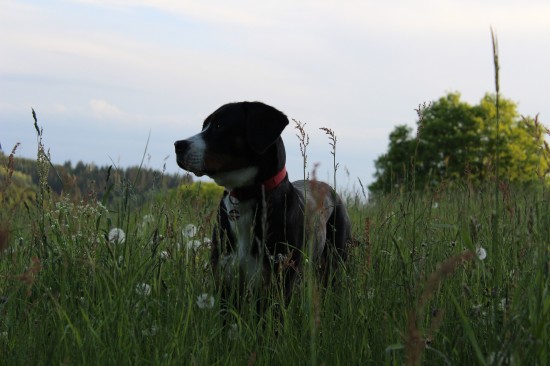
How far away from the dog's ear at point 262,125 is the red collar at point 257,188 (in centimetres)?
23

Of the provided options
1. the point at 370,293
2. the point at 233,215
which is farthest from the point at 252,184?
the point at 370,293

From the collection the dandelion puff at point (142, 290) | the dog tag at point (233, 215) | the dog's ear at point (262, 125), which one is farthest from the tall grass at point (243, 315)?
the dog's ear at point (262, 125)

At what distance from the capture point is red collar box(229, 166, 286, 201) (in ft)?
16.1

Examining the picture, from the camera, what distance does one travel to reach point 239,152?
16.5 feet

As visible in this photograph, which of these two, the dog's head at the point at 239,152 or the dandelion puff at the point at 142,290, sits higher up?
the dog's head at the point at 239,152

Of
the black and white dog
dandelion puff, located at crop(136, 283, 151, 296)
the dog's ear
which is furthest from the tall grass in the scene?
the dog's ear

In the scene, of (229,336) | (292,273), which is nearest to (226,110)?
(292,273)

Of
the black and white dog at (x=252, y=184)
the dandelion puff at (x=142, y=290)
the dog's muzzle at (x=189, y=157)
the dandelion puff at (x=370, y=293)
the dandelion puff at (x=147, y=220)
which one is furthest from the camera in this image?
the dandelion puff at (x=147, y=220)

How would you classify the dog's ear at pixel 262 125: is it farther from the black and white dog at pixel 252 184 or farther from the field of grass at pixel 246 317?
the field of grass at pixel 246 317

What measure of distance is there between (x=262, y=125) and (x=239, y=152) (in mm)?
278

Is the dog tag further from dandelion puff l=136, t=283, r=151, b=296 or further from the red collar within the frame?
dandelion puff l=136, t=283, r=151, b=296

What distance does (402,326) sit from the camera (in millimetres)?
3133

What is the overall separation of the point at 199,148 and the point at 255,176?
0.49 metres

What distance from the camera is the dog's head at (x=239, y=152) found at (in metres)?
4.96
